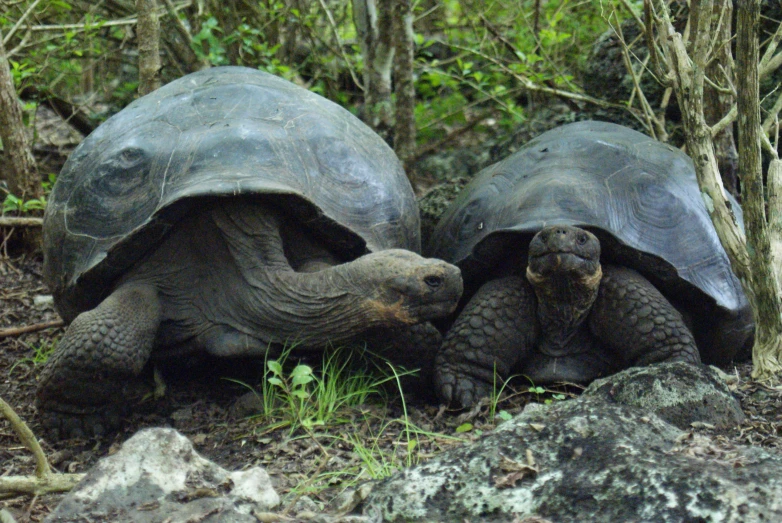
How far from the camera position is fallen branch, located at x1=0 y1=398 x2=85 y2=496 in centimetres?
242

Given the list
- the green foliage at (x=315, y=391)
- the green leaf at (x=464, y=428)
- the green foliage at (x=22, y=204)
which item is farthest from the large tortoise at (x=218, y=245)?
the green foliage at (x=22, y=204)

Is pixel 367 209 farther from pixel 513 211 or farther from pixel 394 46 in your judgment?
pixel 394 46

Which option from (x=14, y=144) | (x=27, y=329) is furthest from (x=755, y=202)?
(x=14, y=144)

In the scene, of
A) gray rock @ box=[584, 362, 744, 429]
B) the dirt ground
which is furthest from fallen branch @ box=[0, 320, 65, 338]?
gray rock @ box=[584, 362, 744, 429]

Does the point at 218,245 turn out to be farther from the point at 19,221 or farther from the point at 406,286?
the point at 19,221

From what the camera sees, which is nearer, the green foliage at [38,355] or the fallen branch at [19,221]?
the green foliage at [38,355]

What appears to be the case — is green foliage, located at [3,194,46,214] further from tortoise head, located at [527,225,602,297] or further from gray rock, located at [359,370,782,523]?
gray rock, located at [359,370,782,523]

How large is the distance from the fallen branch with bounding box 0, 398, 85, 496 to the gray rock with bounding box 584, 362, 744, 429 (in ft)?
5.08

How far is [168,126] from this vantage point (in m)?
3.91

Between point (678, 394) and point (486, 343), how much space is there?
3.81 feet

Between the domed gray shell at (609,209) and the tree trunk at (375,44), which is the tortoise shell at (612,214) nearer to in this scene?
the domed gray shell at (609,209)

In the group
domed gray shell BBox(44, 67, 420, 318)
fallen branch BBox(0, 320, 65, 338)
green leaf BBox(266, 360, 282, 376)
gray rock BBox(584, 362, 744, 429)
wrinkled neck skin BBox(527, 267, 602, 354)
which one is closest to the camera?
gray rock BBox(584, 362, 744, 429)

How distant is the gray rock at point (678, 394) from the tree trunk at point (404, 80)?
3082 millimetres

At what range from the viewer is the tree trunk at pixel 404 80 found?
546 centimetres
